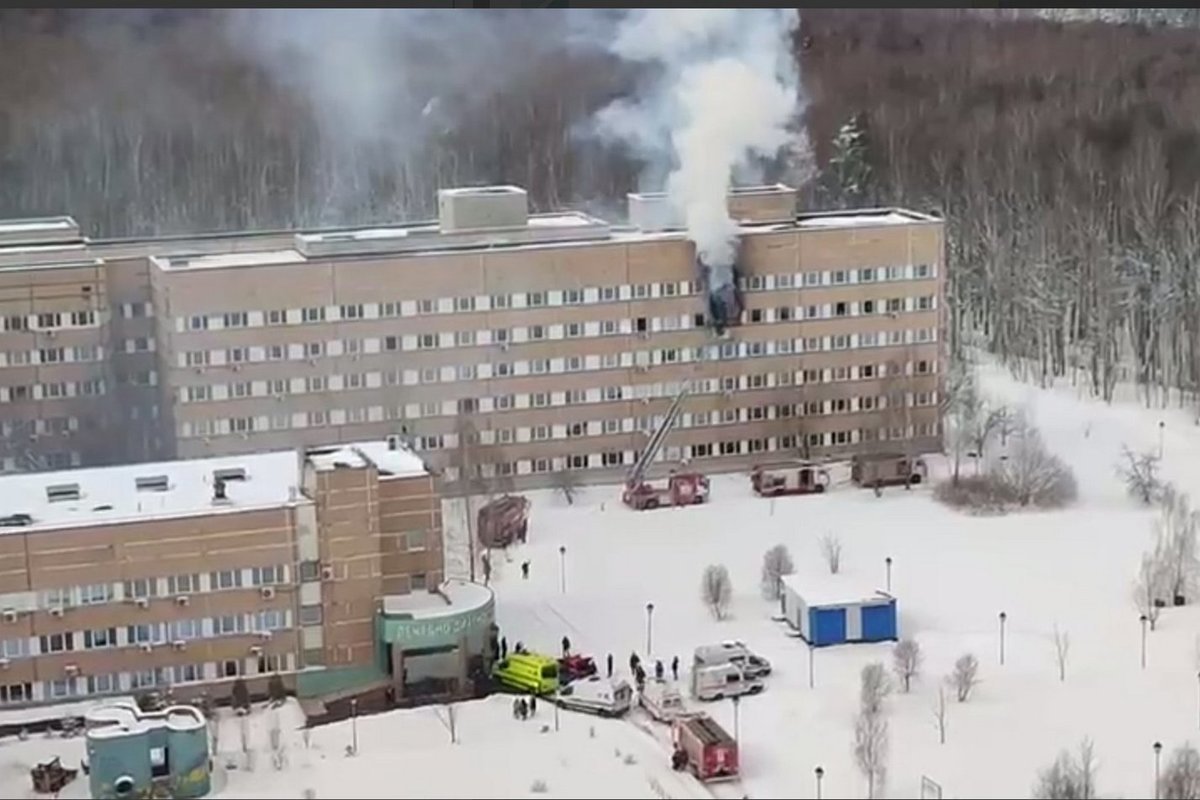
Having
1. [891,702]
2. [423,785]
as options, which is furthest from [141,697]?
[891,702]

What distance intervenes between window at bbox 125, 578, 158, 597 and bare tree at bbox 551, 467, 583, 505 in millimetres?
7011

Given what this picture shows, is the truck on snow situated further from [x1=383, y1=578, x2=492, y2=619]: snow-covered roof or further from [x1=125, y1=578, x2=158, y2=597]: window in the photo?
[x1=125, y1=578, x2=158, y2=597]: window

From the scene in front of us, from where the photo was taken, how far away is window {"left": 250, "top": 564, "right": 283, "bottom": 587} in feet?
48.5

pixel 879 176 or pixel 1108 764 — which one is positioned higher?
pixel 879 176

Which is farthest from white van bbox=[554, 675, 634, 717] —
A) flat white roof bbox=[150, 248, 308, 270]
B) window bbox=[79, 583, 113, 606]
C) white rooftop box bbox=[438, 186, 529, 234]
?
white rooftop box bbox=[438, 186, 529, 234]

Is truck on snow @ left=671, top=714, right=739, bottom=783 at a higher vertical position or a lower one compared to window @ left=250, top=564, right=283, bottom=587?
lower

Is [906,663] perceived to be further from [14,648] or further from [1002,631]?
[14,648]

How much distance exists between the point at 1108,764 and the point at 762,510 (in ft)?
25.0

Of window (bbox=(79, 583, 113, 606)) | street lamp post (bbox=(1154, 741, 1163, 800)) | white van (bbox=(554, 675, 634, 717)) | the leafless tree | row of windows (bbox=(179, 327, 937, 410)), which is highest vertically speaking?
row of windows (bbox=(179, 327, 937, 410))

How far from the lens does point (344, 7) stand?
1357 inches

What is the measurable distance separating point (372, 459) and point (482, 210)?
6.88 meters

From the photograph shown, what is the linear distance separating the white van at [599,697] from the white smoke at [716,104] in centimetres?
804

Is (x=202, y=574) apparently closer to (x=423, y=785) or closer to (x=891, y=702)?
(x=423, y=785)

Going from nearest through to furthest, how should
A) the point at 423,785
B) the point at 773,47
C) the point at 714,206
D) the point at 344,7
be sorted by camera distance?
the point at 423,785 → the point at 714,206 → the point at 773,47 → the point at 344,7
